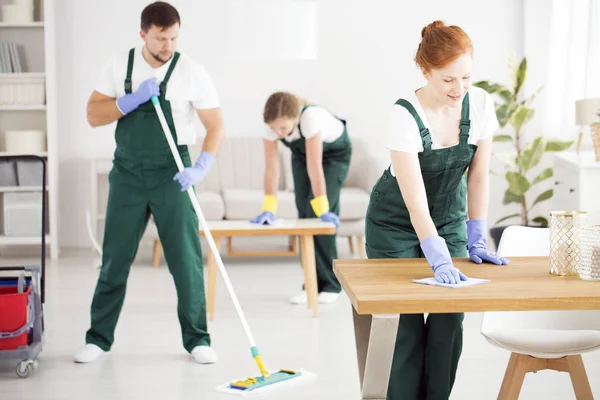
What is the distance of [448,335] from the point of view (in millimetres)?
2252

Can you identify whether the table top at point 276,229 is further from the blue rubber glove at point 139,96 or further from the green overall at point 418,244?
the green overall at point 418,244

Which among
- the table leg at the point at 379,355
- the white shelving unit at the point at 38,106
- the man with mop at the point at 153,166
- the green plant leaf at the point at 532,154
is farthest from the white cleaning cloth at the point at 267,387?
the white shelving unit at the point at 38,106

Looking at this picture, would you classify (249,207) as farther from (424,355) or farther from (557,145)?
(424,355)

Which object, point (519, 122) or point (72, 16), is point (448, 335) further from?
point (72, 16)

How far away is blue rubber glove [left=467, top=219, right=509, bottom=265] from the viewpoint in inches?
85.7

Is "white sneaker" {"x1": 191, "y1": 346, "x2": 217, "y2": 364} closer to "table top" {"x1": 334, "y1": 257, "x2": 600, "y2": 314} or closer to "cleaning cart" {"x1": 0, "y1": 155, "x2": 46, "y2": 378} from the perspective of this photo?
"cleaning cart" {"x1": 0, "y1": 155, "x2": 46, "y2": 378}

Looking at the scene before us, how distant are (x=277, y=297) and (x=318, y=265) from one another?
11.9 inches

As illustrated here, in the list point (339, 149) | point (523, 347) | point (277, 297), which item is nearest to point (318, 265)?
point (277, 297)

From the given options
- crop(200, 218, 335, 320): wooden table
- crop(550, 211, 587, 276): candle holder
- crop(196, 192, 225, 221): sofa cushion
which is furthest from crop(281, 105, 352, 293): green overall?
crop(550, 211, 587, 276): candle holder

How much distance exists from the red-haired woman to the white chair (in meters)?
0.14

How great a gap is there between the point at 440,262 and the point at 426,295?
7.9 inches

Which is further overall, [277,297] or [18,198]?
[18,198]

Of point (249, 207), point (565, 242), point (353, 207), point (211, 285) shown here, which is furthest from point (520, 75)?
point (565, 242)

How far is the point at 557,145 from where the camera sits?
5.63 meters
